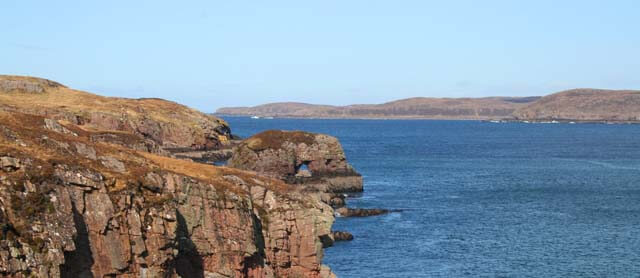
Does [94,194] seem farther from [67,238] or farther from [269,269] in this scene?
[269,269]

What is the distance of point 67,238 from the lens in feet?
114

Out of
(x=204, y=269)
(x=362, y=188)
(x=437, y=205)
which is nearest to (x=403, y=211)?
(x=437, y=205)

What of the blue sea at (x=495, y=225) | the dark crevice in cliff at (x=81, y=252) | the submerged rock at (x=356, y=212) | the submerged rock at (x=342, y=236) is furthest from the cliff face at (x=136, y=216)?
the submerged rock at (x=356, y=212)

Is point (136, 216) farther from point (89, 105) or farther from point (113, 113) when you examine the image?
point (89, 105)

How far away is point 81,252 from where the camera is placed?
1457 inches

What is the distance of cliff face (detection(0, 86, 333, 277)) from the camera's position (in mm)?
34281

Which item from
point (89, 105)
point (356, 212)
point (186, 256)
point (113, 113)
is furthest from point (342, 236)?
point (89, 105)

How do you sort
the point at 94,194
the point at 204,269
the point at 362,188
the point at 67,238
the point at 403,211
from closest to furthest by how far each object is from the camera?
the point at 67,238 → the point at 94,194 → the point at 204,269 → the point at 403,211 → the point at 362,188

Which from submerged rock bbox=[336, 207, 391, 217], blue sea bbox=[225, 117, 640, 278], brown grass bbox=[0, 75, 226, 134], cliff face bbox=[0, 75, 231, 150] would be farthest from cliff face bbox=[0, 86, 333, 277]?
brown grass bbox=[0, 75, 226, 134]

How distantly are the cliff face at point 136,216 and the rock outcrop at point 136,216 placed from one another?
0.05 meters

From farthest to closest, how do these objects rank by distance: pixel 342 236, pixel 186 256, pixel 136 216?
pixel 342 236 → pixel 186 256 → pixel 136 216

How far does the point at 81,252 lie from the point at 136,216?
3.09 metres

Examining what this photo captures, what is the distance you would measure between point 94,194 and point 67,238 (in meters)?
3.69

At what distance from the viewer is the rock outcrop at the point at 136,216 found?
34281 millimetres
